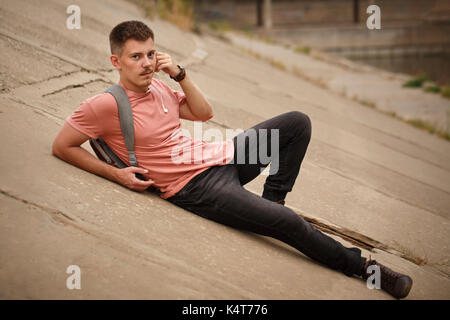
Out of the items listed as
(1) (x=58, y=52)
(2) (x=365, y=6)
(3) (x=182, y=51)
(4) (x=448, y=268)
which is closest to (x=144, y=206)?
(4) (x=448, y=268)

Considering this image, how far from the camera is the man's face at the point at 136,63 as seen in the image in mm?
2318

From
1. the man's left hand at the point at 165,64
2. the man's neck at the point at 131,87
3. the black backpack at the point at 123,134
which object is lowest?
the black backpack at the point at 123,134

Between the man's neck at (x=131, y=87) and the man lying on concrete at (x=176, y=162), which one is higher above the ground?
the man's neck at (x=131, y=87)

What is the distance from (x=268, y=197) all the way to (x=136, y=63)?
1.05 meters

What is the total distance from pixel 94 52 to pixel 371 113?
422cm

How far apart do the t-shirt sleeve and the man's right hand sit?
0.81 ft

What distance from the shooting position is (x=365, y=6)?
739 inches

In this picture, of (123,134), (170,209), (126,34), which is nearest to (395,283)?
(170,209)

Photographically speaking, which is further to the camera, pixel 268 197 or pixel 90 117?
pixel 268 197

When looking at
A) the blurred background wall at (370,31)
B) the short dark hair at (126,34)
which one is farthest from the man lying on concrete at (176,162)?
the blurred background wall at (370,31)

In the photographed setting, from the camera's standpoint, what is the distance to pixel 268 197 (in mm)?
2680

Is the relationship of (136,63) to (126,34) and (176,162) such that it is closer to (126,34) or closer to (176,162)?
(126,34)

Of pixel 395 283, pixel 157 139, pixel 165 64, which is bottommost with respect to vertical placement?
pixel 395 283

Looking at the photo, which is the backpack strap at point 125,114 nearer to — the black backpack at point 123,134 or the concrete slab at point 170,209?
the black backpack at point 123,134
